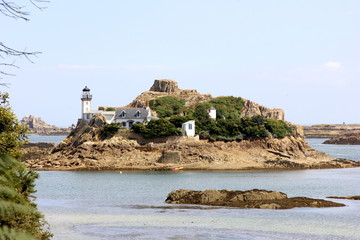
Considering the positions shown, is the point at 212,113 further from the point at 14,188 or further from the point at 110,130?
the point at 14,188

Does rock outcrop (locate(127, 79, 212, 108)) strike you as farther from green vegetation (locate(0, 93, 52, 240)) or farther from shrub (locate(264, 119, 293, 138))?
green vegetation (locate(0, 93, 52, 240))

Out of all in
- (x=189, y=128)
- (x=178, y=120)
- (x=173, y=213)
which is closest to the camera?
(x=173, y=213)

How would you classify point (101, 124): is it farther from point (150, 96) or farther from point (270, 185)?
point (270, 185)

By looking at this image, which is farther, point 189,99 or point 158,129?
point 189,99

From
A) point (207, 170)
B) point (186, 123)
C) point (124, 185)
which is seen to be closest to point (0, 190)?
point (124, 185)

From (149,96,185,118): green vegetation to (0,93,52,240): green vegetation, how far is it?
72281mm

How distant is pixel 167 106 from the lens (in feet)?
349

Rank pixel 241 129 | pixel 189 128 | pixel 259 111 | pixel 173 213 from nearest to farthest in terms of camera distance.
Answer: pixel 173 213, pixel 189 128, pixel 241 129, pixel 259 111

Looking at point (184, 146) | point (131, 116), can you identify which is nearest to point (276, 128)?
point (184, 146)

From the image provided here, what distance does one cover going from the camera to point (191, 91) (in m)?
115

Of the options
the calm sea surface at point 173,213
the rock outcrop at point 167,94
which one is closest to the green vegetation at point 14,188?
the calm sea surface at point 173,213

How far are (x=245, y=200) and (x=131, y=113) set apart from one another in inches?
2153

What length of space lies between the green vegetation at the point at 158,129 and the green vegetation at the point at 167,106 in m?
9.38

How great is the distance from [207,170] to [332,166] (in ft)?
68.3
